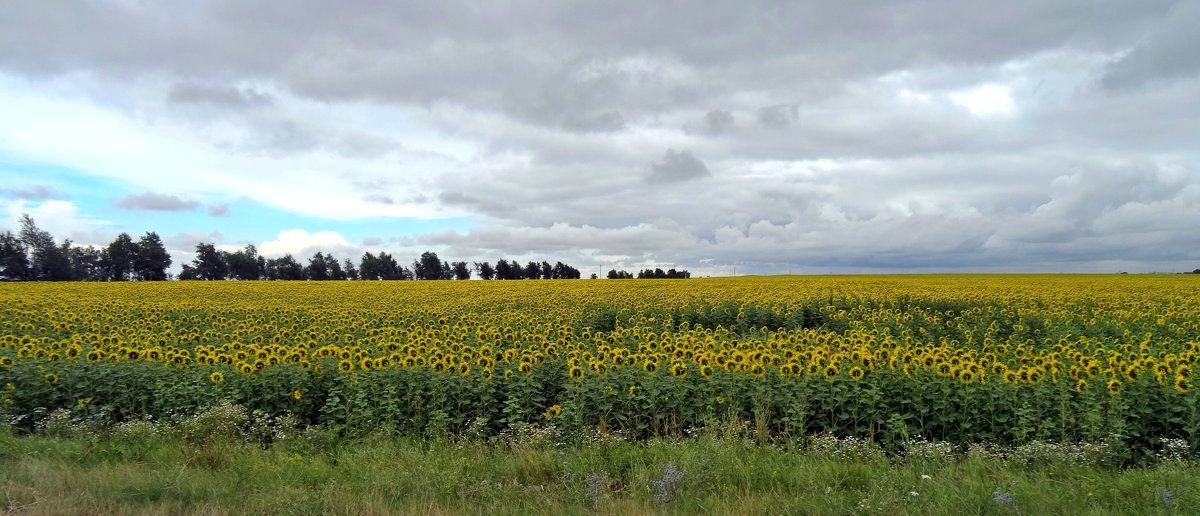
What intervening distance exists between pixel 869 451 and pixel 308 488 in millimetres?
5012

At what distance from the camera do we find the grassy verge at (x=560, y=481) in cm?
511

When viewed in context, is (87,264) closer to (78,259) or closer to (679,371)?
(78,259)

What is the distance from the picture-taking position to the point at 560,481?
5.83m

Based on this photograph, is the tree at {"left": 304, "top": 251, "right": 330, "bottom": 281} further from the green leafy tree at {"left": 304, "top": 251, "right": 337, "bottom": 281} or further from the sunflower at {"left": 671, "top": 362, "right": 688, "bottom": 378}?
the sunflower at {"left": 671, "top": 362, "right": 688, "bottom": 378}

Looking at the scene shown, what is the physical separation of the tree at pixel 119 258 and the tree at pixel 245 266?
1108 centimetres

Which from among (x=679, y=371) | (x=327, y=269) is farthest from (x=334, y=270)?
(x=679, y=371)

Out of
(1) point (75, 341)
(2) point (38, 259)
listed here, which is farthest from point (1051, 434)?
(2) point (38, 259)

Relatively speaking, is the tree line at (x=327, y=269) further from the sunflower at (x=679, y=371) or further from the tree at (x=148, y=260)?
the sunflower at (x=679, y=371)

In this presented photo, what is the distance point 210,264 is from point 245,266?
164 inches

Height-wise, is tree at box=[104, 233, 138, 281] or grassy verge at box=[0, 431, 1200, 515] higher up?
tree at box=[104, 233, 138, 281]

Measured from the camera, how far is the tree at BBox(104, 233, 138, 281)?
84.2 metres

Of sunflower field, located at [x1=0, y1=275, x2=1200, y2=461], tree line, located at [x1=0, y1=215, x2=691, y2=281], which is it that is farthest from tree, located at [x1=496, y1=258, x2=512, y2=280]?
sunflower field, located at [x1=0, y1=275, x2=1200, y2=461]

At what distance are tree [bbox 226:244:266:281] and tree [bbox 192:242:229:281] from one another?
2.73ft

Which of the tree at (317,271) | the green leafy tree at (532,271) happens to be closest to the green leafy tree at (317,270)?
the tree at (317,271)
